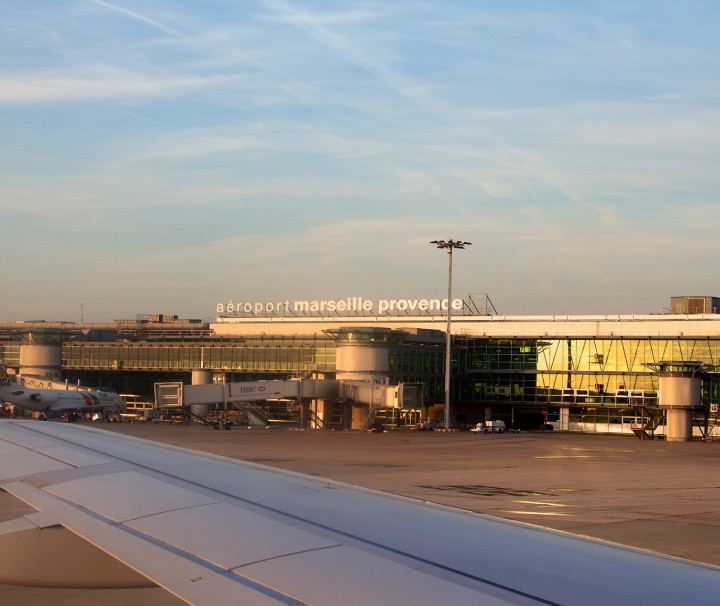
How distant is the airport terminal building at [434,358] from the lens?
8356 centimetres

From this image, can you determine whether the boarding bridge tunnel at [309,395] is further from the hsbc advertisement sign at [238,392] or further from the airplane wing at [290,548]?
the airplane wing at [290,548]

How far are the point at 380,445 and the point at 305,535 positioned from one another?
48.1 metres

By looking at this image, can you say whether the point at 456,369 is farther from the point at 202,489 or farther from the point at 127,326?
the point at 202,489

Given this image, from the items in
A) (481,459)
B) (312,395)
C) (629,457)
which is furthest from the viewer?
(312,395)

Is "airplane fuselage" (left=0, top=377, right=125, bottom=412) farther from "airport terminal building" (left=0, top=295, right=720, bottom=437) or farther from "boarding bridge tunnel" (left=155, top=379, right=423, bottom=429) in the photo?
"boarding bridge tunnel" (left=155, top=379, right=423, bottom=429)

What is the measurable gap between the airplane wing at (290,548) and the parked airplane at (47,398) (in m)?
73.4

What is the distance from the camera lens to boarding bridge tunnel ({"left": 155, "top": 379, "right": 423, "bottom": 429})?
6569 centimetres

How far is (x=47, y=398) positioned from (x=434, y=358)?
39.3 metres

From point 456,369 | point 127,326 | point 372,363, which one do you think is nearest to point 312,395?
point 372,363

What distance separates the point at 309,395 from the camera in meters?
72.0

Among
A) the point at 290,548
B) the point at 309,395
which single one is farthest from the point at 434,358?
the point at 290,548

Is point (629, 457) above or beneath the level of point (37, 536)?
beneath

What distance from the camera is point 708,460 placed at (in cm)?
4738

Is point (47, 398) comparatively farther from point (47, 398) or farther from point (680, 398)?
point (680, 398)
